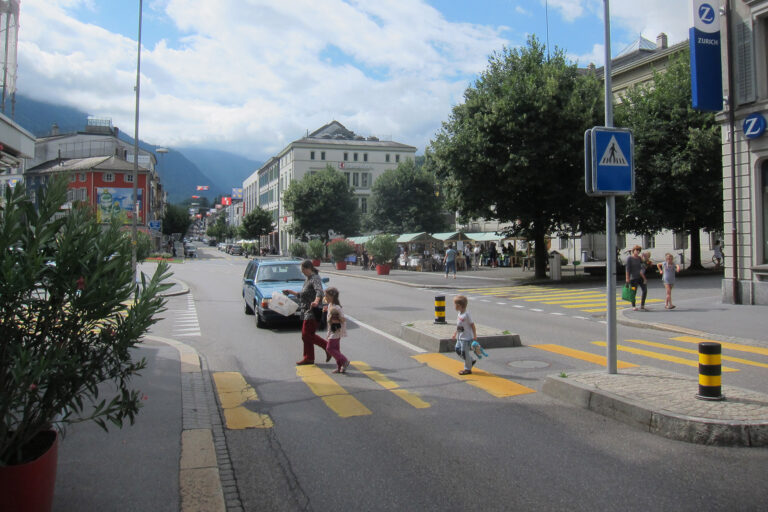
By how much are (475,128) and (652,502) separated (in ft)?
75.3

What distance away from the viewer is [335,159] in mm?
91875

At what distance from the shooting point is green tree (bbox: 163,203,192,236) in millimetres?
103250

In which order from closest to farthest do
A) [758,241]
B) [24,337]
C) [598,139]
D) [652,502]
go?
[24,337], [652,502], [598,139], [758,241]

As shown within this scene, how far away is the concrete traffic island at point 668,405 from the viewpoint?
5.01m

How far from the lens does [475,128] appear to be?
2553 centimetres

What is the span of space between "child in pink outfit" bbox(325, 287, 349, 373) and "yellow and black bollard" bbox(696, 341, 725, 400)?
14.7 ft

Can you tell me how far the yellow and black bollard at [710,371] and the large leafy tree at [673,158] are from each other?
74.8ft

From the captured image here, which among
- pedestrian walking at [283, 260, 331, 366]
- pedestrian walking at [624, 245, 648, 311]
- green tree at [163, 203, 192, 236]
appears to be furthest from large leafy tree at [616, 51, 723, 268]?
green tree at [163, 203, 192, 236]

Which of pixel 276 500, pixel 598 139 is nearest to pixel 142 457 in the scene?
pixel 276 500

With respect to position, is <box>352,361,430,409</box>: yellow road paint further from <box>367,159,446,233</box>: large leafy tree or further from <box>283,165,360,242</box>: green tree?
<box>367,159,446,233</box>: large leafy tree

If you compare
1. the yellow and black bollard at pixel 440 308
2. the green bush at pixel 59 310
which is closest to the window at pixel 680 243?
the yellow and black bollard at pixel 440 308

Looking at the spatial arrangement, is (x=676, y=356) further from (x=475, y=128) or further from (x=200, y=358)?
(x=475, y=128)

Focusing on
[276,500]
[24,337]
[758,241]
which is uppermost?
[758,241]

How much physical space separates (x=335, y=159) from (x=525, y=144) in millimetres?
69349
